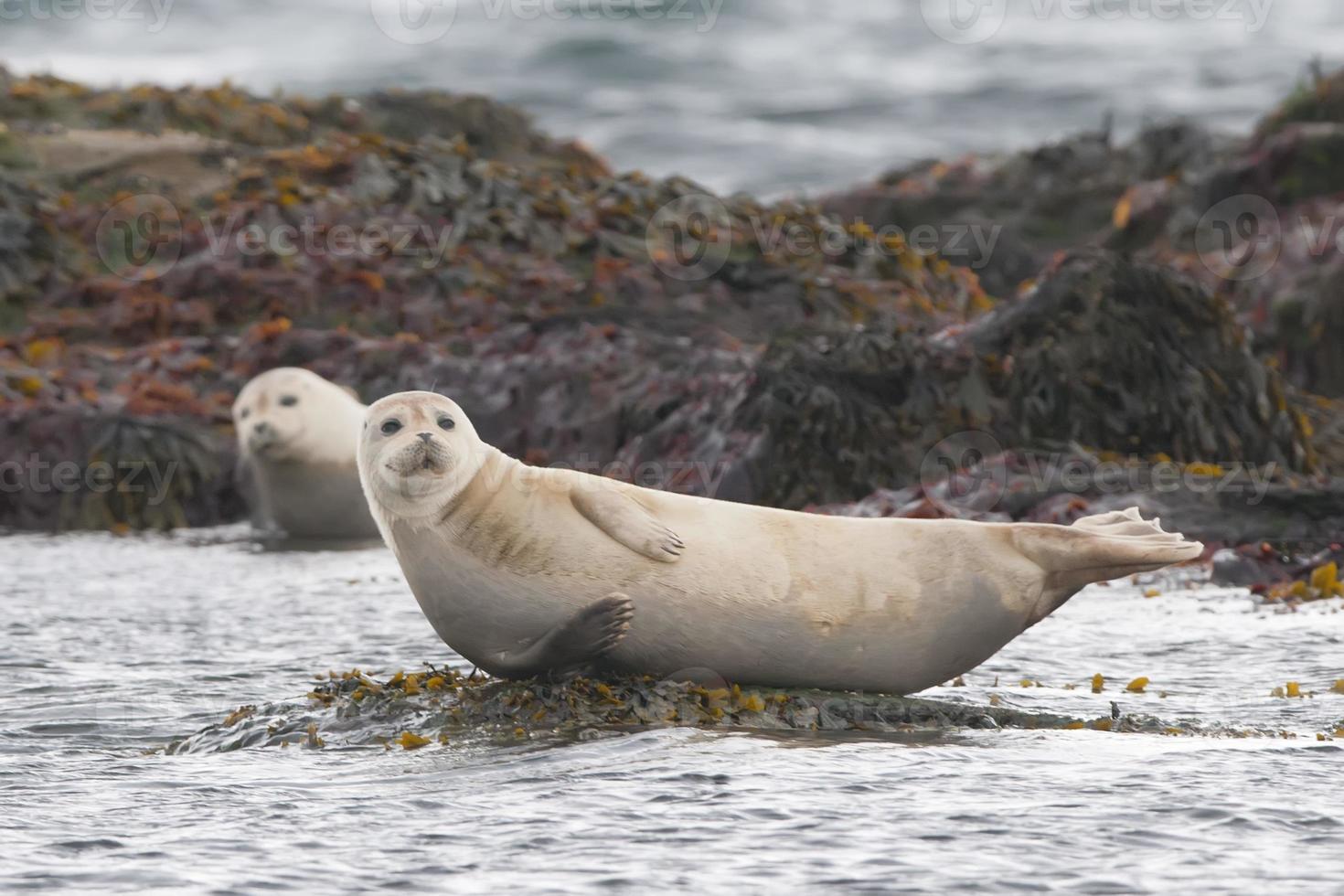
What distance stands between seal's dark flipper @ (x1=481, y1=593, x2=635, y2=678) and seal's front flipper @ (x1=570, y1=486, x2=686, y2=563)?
0.17 metres

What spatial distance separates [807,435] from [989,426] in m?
1.15

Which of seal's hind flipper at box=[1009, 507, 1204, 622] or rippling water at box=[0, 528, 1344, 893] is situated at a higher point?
seal's hind flipper at box=[1009, 507, 1204, 622]

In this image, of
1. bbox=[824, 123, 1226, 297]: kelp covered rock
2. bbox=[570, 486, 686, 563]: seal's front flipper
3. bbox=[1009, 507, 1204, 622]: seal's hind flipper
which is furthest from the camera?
bbox=[824, 123, 1226, 297]: kelp covered rock

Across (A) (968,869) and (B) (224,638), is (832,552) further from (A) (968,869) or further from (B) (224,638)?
(B) (224,638)

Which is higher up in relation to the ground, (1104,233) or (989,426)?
(1104,233)

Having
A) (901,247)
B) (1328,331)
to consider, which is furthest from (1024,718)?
(1328,331)

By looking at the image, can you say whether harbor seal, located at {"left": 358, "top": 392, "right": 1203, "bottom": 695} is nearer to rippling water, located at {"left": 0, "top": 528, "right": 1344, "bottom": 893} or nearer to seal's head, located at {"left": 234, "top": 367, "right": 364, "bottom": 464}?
rippling water, located at {"left": 0, "top": 528, "right": 1344, "bottom": 893}

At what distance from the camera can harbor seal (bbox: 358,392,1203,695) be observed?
5.69 meters

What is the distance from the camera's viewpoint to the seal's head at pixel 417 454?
5750mm

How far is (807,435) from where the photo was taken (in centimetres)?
1133

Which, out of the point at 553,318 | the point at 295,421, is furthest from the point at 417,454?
the point at 553,318

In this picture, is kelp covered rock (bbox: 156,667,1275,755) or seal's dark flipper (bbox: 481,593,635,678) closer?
seal's dark flipper (bbox: 481,593,635,678)

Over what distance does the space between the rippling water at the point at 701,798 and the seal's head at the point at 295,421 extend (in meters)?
4.73

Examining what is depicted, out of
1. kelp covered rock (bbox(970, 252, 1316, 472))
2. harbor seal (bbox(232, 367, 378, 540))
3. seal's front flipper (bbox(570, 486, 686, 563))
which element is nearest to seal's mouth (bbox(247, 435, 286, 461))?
harbor seal (bbox(232, 367, 378, 540))
